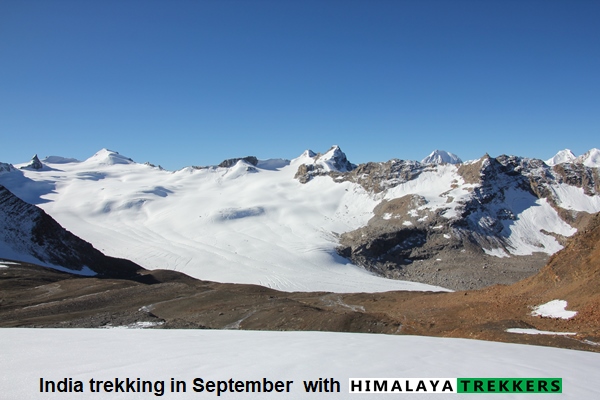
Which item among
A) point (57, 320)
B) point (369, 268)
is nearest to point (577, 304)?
point (57, 320)

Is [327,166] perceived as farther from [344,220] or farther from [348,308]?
[348,308]

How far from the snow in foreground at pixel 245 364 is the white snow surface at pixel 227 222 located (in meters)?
65.7

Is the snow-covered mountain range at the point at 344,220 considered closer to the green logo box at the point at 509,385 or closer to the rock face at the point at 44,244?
the rock face at the point at 44,244

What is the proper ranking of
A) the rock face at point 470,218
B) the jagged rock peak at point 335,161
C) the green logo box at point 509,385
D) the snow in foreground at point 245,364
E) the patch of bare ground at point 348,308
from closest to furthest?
the snow in foreground at point 245,364
the green logo box at point 509,385
the patch of bare ground at point 348,308
the rock face at point 470,218
the jagged rock peak at point 335,161

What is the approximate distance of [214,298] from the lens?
40.1 m

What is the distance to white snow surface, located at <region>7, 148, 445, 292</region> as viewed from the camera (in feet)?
282

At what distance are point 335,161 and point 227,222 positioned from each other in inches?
2900

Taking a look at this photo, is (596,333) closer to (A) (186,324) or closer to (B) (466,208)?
(A) (186,324)

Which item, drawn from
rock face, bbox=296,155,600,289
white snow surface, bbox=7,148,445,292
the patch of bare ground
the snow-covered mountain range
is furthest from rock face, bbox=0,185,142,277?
rock face, bbox=296,155,600,289

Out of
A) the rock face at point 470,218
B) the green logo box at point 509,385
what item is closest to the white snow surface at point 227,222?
the rock face at point 470,218

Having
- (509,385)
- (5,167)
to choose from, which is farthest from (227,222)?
(5,167)

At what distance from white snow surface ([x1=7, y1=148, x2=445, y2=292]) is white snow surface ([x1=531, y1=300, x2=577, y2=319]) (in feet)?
155

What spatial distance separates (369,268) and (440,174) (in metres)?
58.6

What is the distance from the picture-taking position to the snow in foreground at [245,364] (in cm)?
621
